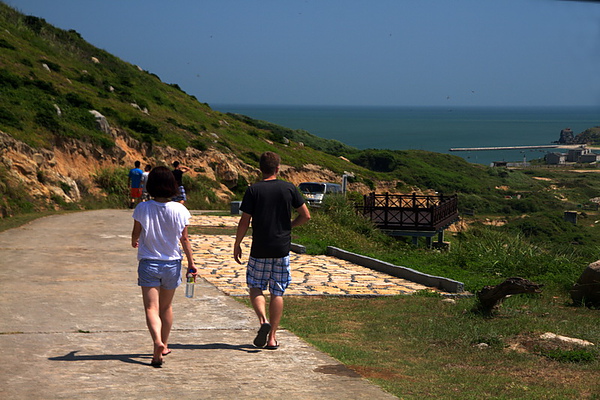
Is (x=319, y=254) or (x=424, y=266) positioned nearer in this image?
(x=424, y=266)

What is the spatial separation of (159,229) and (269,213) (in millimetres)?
1092

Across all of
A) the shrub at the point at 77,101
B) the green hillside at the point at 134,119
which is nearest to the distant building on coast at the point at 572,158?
the green hillside at the point at 134,119

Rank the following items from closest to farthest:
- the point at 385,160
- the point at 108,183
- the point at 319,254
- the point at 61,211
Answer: the point at 319,254
the point at 61,211
the point at 108,183
the point at 385,160

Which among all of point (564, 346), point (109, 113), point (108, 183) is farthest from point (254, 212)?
point (109, 113)

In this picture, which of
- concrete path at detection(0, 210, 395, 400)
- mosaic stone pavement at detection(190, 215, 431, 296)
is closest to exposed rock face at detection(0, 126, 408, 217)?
mosaic stone pavement at detection(190, 215, 431, 296)

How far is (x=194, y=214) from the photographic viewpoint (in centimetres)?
2391

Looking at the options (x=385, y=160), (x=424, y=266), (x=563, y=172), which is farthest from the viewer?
(x=563, y=172)

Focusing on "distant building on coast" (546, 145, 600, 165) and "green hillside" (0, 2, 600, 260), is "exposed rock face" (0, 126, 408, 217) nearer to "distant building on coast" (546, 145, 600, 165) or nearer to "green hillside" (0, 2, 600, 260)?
"green hillside" (0, 2, 600, 260)

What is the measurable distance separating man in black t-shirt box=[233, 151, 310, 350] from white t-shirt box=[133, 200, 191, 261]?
73cm

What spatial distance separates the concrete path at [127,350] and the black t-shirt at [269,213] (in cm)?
95

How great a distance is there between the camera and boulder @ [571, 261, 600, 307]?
1062cm

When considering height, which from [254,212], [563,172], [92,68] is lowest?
[563,172]

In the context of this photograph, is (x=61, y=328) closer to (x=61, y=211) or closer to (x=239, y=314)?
(x=239, y=314)

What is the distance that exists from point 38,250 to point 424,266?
7.34m
